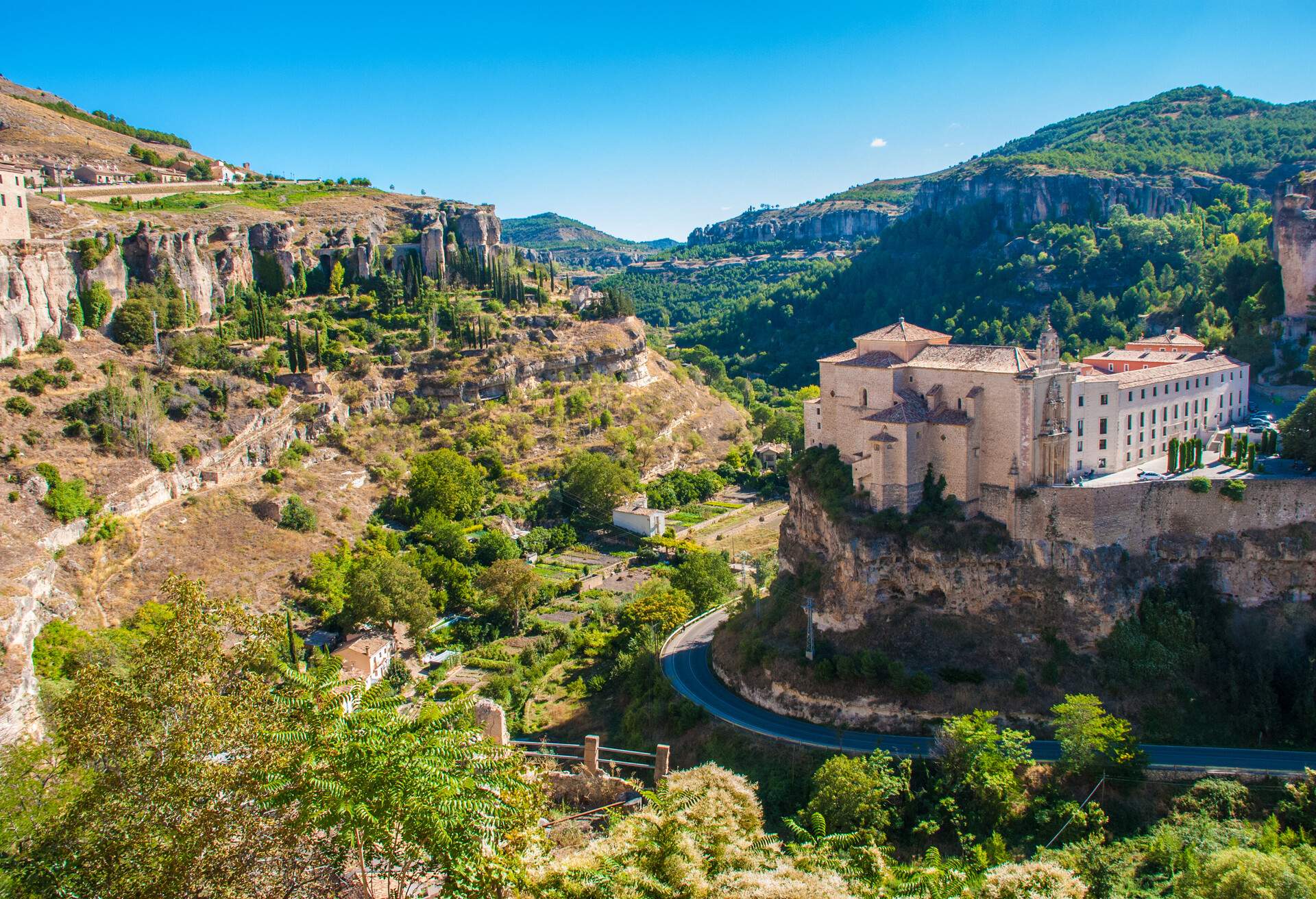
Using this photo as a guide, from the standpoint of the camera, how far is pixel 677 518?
65.1 meters

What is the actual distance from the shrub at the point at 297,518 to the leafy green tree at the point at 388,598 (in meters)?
5.05

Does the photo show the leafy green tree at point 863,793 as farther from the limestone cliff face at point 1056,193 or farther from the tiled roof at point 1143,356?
the limestone cliff face at point 1056,193

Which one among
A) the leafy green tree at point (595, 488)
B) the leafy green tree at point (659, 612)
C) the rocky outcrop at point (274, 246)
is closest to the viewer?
the leafy green tree at point (659, 612)

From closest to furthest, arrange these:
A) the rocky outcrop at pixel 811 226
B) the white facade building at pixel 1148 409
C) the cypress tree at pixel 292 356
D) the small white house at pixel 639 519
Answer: the white facade building at pixel 1148 409 → the cypress tree at pixel 292 356 → the small white house at pixel 639 519 → the rocky outcrop at pixel 811 226

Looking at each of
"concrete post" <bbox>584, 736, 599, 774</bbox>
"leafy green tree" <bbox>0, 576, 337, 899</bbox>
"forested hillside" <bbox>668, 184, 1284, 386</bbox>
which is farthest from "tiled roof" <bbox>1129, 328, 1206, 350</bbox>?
"leafy green tree" <bbox>0, 576, 337, 899</bbox>

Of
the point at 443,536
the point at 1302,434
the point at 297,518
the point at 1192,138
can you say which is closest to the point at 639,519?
the point at 443,536

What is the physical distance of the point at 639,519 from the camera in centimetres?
6138

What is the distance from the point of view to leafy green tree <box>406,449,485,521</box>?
56281mm

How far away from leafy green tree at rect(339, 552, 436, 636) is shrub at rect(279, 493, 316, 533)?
16.6 ft

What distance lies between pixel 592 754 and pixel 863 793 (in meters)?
8.23

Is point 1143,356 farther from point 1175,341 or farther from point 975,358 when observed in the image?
point 975,358

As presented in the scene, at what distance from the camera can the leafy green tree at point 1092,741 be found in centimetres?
2855

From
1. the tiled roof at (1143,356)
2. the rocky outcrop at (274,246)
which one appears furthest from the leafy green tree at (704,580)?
the rocky outcrop at (274,246)

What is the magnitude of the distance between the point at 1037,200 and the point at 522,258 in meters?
54.0
